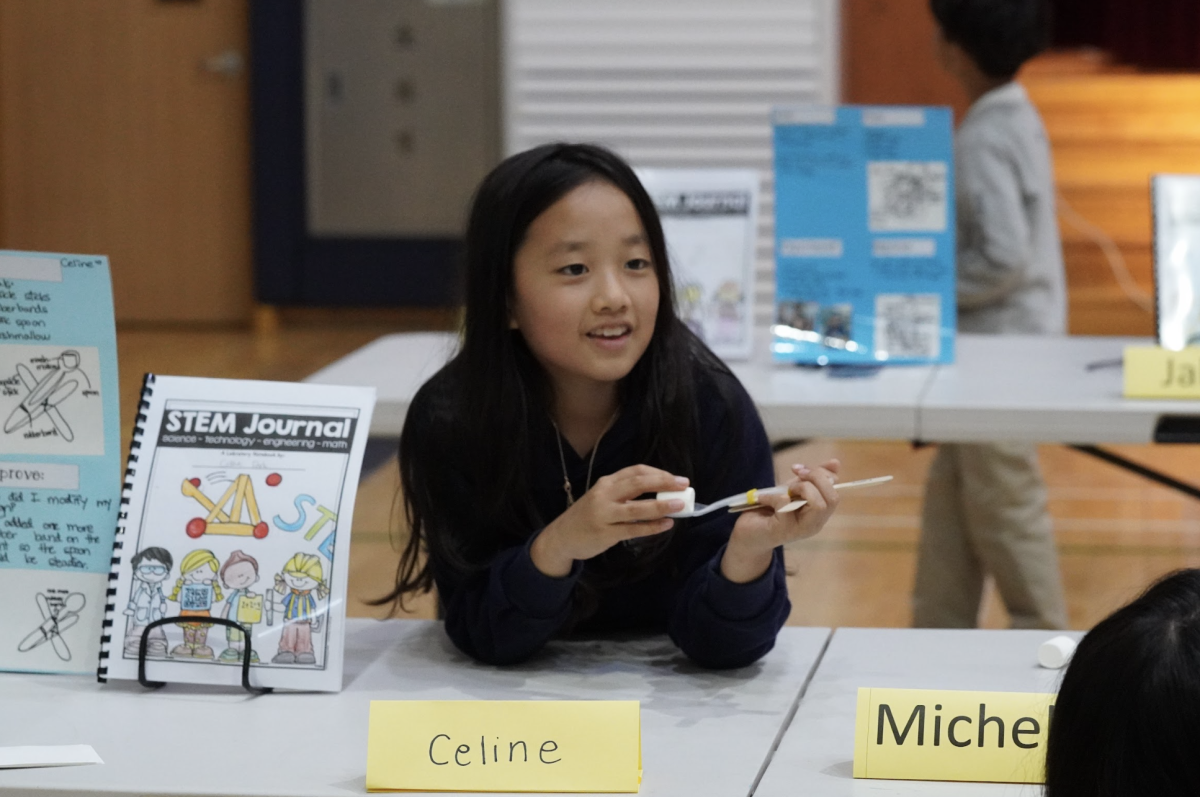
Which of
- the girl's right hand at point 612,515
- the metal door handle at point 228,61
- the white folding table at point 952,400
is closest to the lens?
the girl's right hand at point 612,515

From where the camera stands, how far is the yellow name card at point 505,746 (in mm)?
1371

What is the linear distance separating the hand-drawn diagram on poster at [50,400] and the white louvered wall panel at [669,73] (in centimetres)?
437

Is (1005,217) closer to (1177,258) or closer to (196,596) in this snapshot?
(1177,258)

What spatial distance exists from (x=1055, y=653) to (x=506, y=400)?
2.20 feet

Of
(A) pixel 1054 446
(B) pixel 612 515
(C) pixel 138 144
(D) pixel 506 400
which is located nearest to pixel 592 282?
(D) pixel 506 400

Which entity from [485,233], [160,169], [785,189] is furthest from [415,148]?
[485,233]

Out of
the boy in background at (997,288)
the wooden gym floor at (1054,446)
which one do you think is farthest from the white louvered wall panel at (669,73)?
the boy in background at (997,288)

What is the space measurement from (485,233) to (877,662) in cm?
66

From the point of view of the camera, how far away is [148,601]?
66.4 inches

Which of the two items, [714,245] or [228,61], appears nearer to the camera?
[714,245]

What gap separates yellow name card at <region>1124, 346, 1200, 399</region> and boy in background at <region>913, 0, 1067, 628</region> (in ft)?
2.28

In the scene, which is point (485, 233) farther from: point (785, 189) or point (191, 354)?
point (191, 354)

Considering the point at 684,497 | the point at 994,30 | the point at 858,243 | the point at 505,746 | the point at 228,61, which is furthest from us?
the point at 228,61

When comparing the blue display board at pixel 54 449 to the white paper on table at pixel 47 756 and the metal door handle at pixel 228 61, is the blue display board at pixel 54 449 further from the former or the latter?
the metal door handle at pixel 228 61
